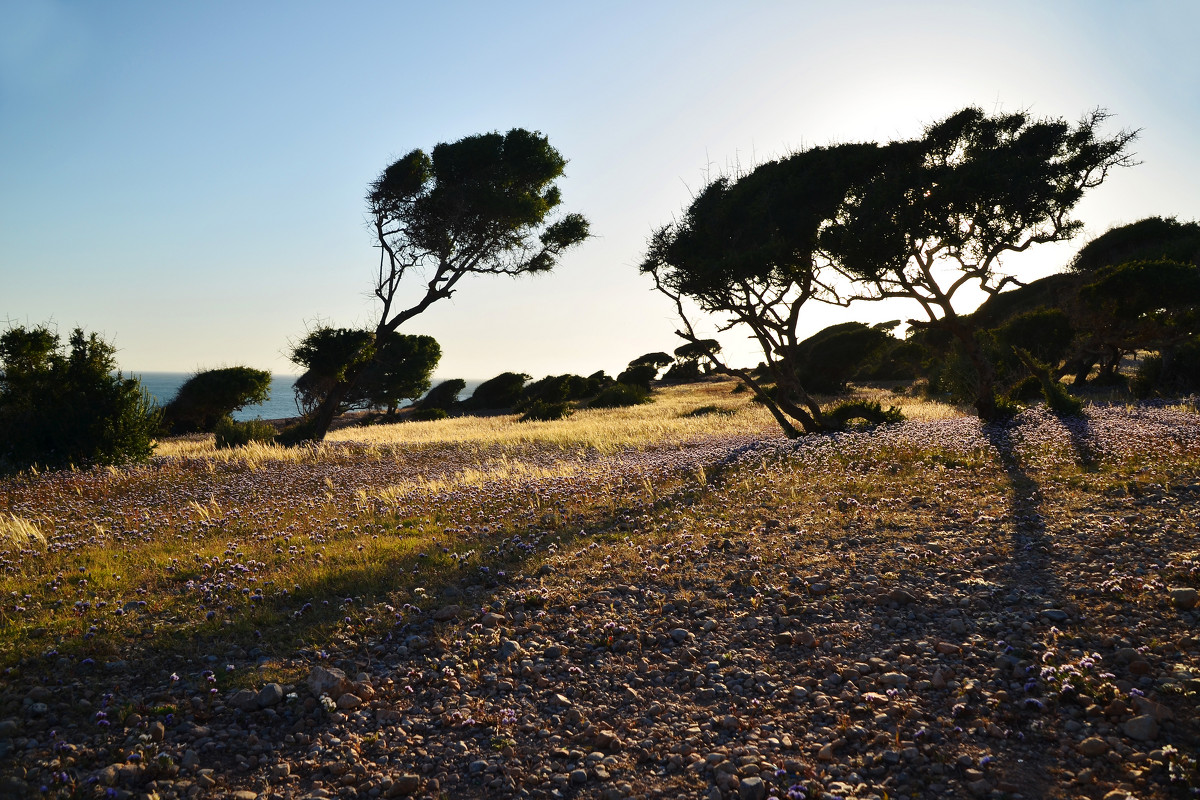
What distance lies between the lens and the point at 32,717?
4.48 metres

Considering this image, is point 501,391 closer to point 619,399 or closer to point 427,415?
point 427,415

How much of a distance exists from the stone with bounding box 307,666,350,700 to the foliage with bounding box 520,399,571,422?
91.2 ft

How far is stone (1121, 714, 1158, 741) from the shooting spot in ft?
12.3

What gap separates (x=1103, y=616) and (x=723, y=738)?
10.6 feet

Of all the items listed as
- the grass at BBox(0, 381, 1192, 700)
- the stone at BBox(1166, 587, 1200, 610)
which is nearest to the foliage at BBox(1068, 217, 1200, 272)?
the grass at BBox(0, 381, 1192, 700)

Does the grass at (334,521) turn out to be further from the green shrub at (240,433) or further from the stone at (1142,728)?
the green shrub at (240,433)

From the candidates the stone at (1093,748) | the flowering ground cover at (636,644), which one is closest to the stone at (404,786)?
the flowering ground cover at (636,644)

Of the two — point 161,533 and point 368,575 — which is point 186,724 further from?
point 161,533

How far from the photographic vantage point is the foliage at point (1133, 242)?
1184 inches

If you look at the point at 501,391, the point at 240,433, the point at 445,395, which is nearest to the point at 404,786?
the point at 240,433

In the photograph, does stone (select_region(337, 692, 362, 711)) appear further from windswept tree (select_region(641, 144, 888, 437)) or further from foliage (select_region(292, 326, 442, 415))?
foliage (select_region(292, 326, 442, 415))

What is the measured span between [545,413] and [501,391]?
20.5 meters

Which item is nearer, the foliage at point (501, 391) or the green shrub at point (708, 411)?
the green shrub at point (708, 411)

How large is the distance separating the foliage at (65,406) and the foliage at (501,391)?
3437cm
